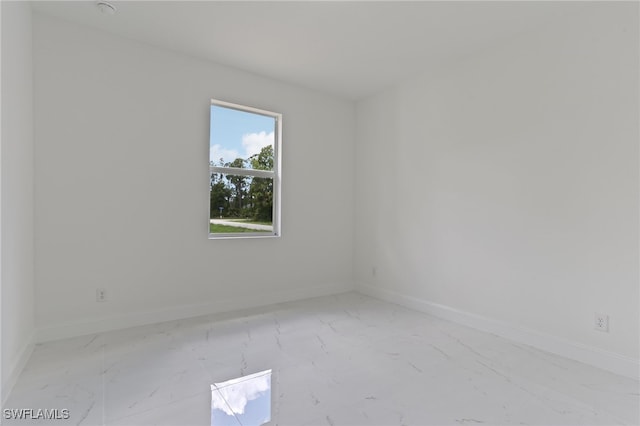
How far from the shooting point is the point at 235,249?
373 cm

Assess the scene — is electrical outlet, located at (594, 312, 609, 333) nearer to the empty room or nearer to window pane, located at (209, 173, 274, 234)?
the empty room

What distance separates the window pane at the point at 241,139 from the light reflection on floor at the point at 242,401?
7.75ft

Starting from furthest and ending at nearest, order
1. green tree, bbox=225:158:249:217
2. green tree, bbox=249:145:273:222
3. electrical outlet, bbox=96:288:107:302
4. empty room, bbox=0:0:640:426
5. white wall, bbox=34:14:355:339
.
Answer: green tree, bbox=249:145:273:222, green tree, bbox=225:158:249:217, electrical outlet, bbox=96:288:107:302, white wall, bbox=34:14:355:339, empty room, bbox=0:0:640:426

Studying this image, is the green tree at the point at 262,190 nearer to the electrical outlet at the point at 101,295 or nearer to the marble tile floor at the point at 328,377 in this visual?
the marble tile floor at the point at 328,377

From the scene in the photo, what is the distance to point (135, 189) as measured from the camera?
3143mm

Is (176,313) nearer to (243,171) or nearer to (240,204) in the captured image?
(240,204)

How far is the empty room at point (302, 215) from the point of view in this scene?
2.04 metres

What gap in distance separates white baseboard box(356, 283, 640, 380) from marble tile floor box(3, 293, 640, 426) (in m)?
0.09

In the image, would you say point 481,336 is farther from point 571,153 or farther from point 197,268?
point 197,268

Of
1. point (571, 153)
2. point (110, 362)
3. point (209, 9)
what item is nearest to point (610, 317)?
point (571, 153)

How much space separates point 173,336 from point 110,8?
9.00 feet

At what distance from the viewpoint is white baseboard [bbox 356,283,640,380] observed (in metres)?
2.29
